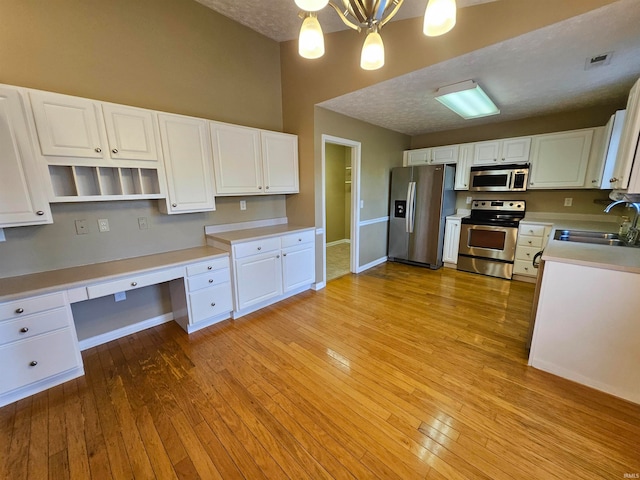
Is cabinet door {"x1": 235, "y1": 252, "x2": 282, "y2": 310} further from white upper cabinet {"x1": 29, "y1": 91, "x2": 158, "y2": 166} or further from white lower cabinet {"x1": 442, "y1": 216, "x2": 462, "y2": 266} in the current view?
white lower cabinet {"x1": 442, "y1": 216, "x2": 462, "y2": 266}

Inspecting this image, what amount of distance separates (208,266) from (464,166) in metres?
4.19

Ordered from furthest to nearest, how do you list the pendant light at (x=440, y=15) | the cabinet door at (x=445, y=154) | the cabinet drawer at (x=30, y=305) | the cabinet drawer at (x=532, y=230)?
1. the cabinet door at (x=445, y=154)
2. the cabinet drawer at (x=532, y=230)
3. the cabinet drawer at (x=30, y=305)
4. the pendant light at (x=440, y=15)

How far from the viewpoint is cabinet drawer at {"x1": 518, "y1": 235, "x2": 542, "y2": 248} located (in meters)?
3.58

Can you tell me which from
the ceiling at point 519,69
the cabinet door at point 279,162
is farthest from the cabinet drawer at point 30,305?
the ceiling at point 519,69

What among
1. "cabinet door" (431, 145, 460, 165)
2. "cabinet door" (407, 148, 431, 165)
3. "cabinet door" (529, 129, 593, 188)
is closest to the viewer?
"cabinet door" (529, 129, 593, 188)

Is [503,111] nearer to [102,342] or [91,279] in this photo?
[91,279]

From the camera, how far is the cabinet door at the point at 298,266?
3.23 metres

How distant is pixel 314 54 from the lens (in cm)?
142

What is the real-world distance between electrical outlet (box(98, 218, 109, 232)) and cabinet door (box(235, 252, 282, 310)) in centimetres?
118

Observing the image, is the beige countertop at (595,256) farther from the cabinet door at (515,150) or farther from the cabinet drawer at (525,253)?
the cabinet door at (515,150)

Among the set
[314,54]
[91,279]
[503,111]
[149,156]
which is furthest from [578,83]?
[91,279]

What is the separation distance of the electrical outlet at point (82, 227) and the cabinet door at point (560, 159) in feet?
17.5

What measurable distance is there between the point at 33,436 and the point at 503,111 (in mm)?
5510

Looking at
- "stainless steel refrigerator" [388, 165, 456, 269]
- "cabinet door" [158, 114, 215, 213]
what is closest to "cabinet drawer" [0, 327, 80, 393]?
"cabinet door" [158, 114, 215, 213]
